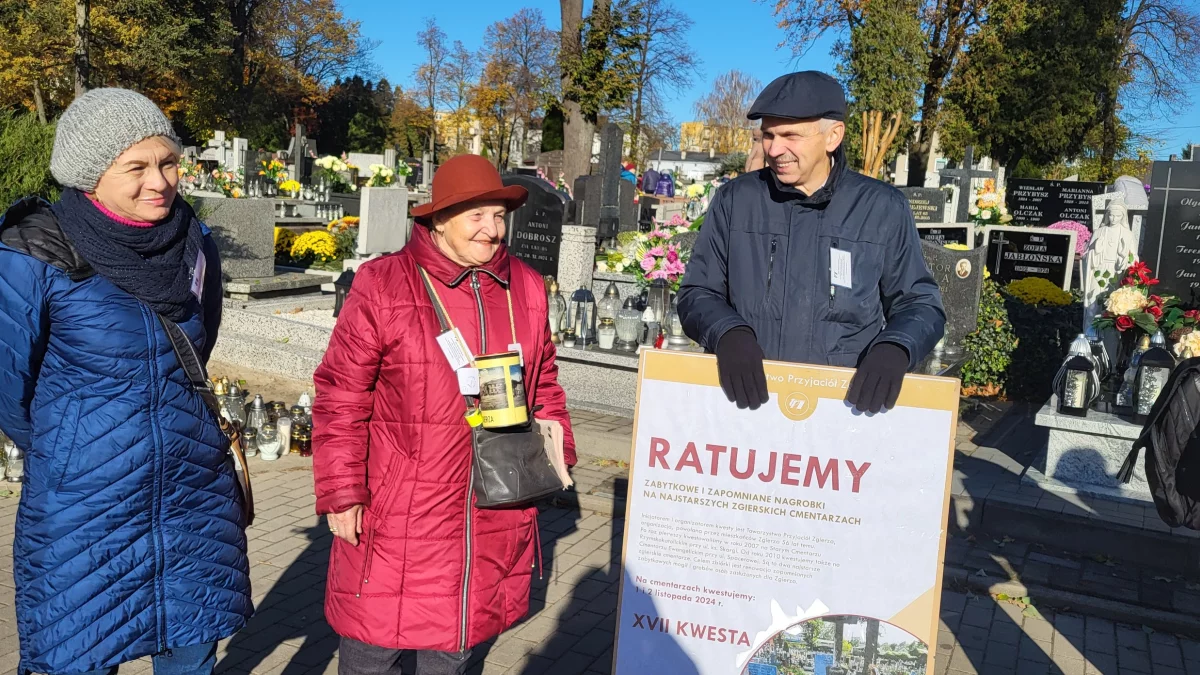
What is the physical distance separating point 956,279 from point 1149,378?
2427mm

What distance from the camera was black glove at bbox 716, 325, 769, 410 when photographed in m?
2.43

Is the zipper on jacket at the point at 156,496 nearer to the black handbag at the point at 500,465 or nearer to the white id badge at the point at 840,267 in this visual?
the black handbag at the point at 500,465

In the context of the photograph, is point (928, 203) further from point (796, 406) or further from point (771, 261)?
point (796, 406)

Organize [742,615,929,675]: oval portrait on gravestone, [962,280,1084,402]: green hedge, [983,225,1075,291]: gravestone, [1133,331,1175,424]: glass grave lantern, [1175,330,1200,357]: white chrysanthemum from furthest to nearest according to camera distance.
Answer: [983,225,1075,291]: gravestone, [962,280,1084,402]: green hedge, [1133,331,1175,424]: glass grave lantern, [1175,330,1200,357]: white chrysanthemum, [742,615,929,675]: oval portrait on gravestone

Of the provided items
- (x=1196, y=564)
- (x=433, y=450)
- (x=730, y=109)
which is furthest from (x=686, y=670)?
(x=730, y=109)

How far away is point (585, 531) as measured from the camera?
19.2 feet

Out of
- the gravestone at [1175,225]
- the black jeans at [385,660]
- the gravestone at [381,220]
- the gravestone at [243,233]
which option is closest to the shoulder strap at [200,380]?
the black jeans at [385,660]

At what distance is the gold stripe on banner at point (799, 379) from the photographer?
7.84ft

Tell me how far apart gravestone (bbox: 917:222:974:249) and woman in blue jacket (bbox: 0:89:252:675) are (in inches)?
437

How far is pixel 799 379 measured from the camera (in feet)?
8.03

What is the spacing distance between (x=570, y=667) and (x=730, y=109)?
268 ft

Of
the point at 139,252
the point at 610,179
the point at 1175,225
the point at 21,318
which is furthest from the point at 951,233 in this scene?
the point at 21,318

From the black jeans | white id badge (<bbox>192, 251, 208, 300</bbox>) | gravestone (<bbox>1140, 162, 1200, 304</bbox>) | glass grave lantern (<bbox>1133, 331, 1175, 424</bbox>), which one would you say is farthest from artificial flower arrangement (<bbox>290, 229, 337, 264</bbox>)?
the black jeans

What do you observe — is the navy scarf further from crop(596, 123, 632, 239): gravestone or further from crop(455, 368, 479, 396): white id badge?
crop(596, 123, 632, 239): gravestone
